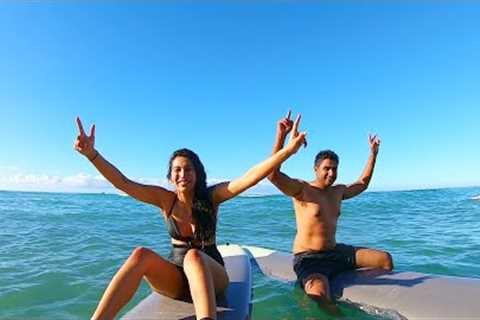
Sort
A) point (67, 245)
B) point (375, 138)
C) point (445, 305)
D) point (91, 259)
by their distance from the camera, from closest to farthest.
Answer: point (445, 305)
point (375, 138)
point (91, 259)
point (67, 245)

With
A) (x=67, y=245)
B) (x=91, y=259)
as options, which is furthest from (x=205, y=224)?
(x=67, y=245)

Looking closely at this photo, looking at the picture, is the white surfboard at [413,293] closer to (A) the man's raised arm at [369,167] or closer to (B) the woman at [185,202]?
(A) the man's raised arm at [369,167]

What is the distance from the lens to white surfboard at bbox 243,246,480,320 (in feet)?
12.5

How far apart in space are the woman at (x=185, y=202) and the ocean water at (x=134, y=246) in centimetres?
150

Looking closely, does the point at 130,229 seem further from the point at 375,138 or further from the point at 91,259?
the point at 375,138

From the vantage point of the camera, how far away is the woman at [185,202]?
3.18 meters

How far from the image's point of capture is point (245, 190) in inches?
135

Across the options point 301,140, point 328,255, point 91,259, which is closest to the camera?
point 301,140

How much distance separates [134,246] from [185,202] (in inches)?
229

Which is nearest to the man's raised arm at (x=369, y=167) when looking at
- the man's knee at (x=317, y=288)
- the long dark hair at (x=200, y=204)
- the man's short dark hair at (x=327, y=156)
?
the man's short dark hair at (x=327, y=156)

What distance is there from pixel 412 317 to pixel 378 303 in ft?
1.28

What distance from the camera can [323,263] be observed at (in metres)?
4.72

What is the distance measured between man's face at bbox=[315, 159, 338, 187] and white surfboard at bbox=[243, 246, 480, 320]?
3.62ft

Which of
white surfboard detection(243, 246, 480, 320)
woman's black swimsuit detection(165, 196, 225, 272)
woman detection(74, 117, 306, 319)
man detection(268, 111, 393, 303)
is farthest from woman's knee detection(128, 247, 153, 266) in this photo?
white surfboard detection(243, 246, 480, 320)
